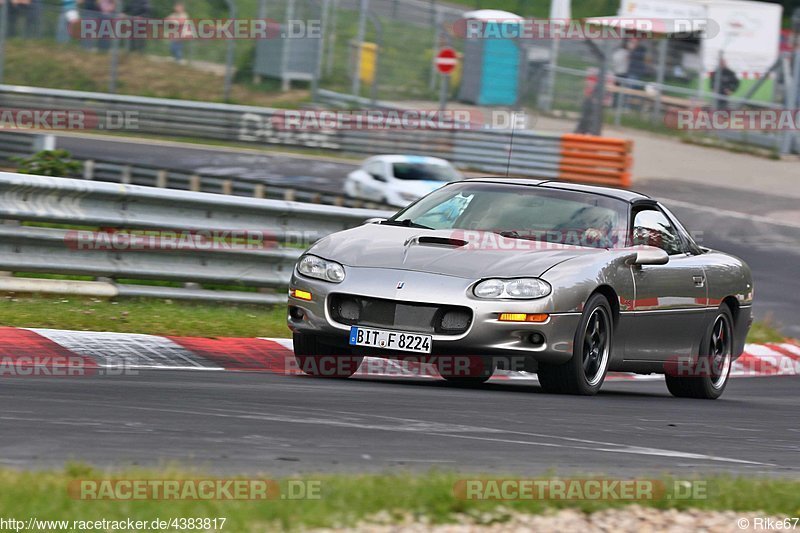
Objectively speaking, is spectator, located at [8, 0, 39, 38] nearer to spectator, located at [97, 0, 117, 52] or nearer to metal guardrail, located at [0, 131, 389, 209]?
spectator, located at [97, 0, 117, 52]

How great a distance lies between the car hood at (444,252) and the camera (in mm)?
7883

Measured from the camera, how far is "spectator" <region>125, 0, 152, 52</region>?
28828 mm

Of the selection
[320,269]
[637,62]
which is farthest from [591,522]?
[637,62]

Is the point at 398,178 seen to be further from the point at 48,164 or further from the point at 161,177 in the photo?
the point at 48,164

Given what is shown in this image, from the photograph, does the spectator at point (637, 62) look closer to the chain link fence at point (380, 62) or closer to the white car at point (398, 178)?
the chain link fence at point (380, 62)

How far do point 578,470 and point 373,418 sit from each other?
129 centimetres

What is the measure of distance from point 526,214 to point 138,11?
2187cm

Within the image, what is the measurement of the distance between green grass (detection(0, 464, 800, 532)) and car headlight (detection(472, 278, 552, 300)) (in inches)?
107

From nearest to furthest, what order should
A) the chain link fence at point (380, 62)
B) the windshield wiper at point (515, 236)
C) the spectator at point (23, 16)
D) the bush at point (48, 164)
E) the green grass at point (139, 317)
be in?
the windshield wiper at point (515, 236)
the green grass at point (139, 317)
the bush at point (48, 164)
the spectator at point (23, 16)
the chain link fence at point (380, 62)

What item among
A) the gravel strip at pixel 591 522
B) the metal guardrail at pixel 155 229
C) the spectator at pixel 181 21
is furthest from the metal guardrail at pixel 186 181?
the gravel strip at pixel 591 522

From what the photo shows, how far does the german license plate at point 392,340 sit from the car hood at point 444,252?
0.39 metres

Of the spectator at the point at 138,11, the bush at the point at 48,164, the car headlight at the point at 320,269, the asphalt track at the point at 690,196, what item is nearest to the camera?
the car headlight at the point at 320,269

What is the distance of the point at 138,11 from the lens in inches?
1147

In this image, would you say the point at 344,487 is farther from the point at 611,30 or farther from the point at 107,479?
the point at 611,30
